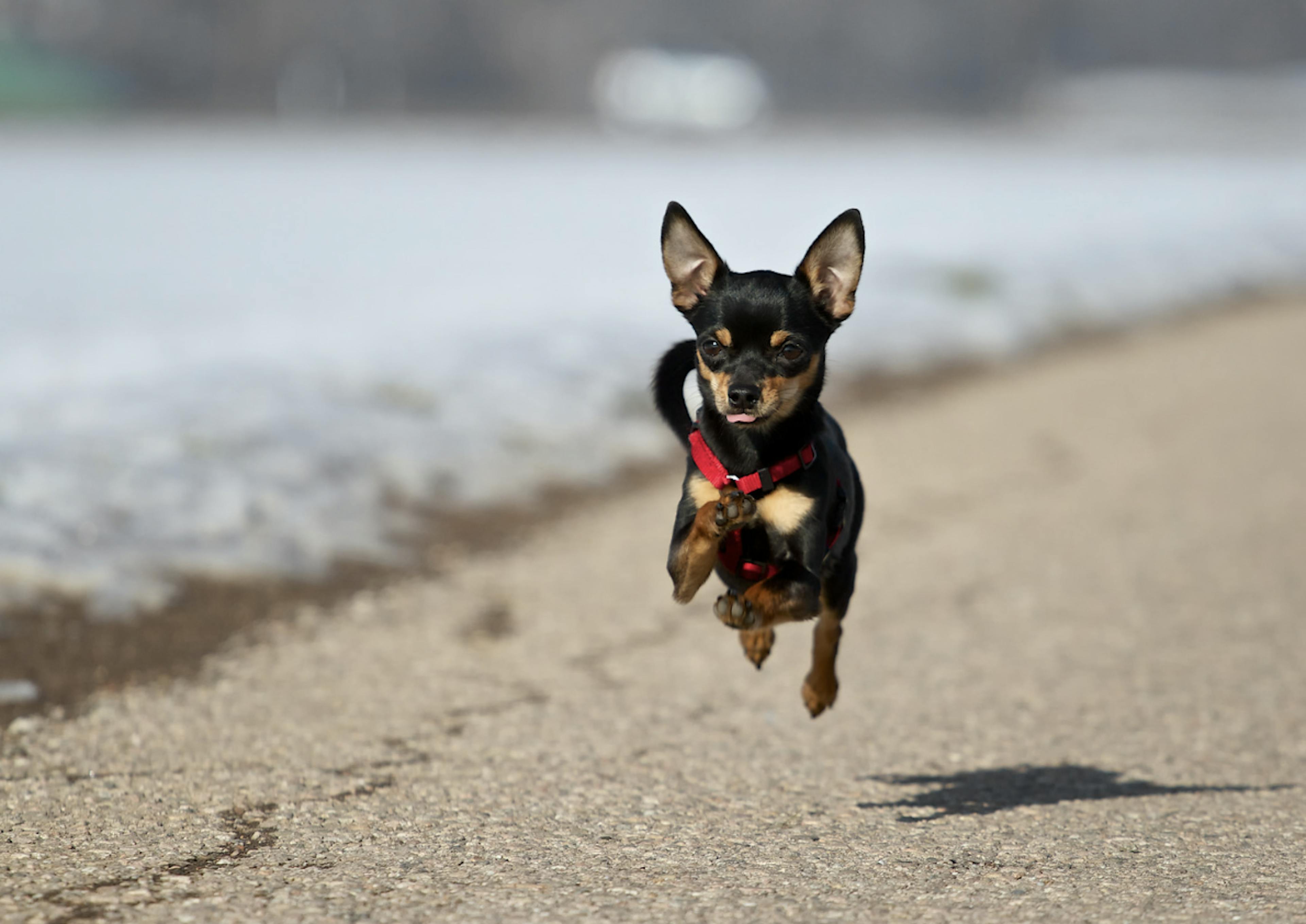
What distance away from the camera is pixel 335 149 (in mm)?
42062

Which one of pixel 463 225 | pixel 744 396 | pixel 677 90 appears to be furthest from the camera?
pixel 677 90

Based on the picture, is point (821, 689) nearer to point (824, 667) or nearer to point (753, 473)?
point (824, 667)

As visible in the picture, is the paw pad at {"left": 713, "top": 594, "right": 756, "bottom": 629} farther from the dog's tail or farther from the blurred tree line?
the blurred tree line

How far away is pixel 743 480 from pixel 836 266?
1.56ft

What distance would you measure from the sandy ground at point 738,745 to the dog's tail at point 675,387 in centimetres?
119

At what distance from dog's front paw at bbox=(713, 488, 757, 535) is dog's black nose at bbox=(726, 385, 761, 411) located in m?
0.22

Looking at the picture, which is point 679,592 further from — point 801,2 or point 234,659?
point 801,2

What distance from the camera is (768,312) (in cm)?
286

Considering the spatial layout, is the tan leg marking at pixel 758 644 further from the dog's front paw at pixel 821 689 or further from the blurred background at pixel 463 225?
the blurred background at pixel 463 225

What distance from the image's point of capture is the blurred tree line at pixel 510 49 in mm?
60531

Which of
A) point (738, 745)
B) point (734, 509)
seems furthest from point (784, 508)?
point (738, 745)

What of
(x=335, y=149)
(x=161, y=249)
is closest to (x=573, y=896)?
(x=161, y=249)

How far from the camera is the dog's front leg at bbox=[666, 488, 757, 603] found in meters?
2.89

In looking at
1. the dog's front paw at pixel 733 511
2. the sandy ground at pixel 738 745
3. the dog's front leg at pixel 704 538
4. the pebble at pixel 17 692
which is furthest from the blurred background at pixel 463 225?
the dog's front paw at pixel 733 511
